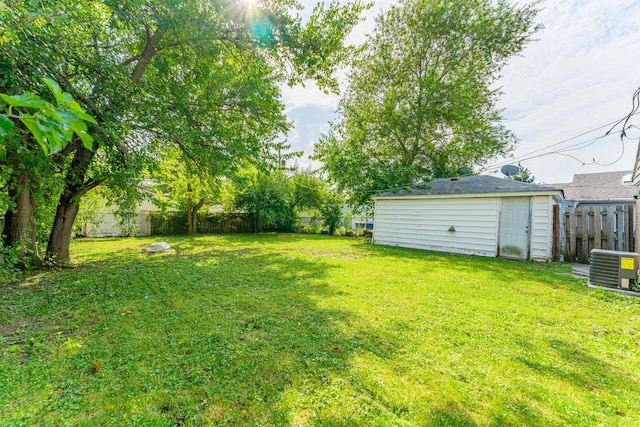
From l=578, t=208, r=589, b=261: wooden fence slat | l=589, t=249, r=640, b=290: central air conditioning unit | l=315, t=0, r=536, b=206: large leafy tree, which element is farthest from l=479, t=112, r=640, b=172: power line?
l=589, t=249, r=640, b=290: central air conditioning unit

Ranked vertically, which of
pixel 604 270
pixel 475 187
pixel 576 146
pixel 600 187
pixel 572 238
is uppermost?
pixel 576 146

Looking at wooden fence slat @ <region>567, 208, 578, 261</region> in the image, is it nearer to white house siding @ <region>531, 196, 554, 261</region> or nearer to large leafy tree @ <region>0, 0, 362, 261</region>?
white house siding @ <region>531, 196, 554, 261</region>

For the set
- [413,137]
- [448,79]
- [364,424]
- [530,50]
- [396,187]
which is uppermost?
[530,50]

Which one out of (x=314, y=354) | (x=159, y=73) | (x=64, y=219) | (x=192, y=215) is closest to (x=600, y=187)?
(x=314, y=354)

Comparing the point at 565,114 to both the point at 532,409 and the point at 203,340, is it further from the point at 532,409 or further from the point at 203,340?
the point at 203,340

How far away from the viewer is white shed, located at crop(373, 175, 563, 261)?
7555 mm

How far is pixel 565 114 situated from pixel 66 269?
1555 centimetres

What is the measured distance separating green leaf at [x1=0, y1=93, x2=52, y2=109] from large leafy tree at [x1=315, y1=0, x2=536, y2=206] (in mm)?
12315

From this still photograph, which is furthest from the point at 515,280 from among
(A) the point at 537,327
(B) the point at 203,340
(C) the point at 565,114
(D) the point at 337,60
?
(C) the point at 565,114

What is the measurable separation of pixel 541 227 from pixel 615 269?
355cm

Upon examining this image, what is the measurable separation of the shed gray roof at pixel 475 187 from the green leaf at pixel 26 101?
9796 millimetres

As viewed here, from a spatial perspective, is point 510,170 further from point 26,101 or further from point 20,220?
point 20,220

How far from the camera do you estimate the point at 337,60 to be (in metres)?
6.51

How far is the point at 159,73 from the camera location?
18.1ft
